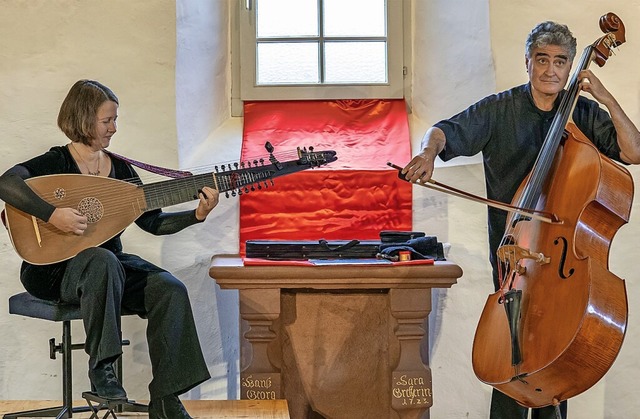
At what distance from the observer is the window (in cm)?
446

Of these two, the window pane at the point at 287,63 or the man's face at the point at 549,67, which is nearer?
the man's face at the point at 549,67

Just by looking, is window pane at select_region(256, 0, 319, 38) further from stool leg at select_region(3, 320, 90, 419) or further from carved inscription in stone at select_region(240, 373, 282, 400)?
stool leg at select_region(3, 320, 90, 419)

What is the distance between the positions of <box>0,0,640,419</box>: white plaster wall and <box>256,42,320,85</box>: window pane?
491 millimetres

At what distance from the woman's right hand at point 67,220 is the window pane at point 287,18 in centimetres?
173

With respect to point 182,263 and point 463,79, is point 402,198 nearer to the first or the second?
point 463,79

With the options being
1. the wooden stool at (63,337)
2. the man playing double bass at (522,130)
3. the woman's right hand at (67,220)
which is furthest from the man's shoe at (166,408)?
the man playing double bass at (522,130)

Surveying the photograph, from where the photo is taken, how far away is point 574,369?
8.06 feet

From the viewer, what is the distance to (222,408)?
135 inches

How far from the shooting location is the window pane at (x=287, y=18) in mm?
4492

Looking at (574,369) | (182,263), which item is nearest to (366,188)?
(182,263)

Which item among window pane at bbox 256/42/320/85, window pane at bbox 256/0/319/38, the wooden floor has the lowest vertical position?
the wooden floor

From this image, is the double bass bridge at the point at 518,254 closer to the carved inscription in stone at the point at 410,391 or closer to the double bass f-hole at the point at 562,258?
the double bass f-hole at the point at 562,258

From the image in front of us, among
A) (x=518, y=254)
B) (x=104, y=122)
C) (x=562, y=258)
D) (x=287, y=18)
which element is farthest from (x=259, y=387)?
(x=287, y=18)

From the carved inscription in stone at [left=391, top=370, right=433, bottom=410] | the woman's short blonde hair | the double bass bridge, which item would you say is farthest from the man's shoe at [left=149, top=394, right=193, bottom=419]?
the double bass bridge
